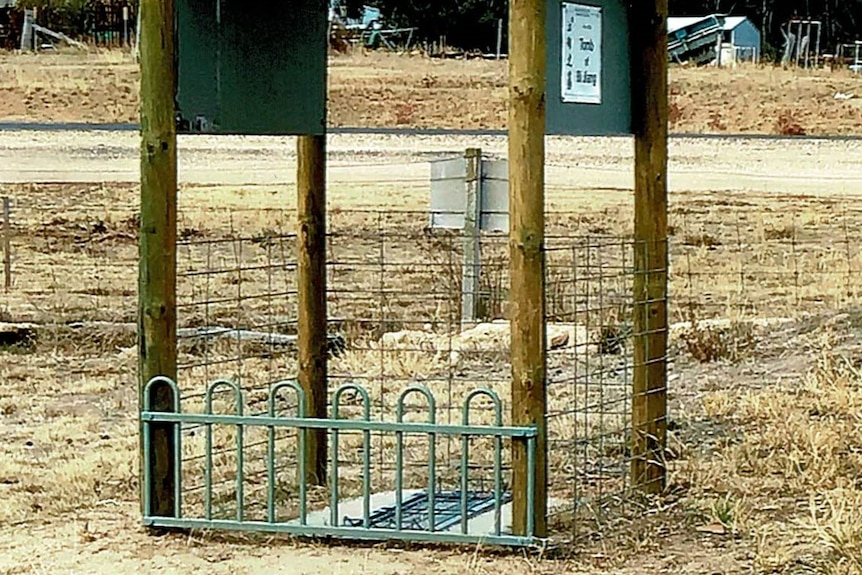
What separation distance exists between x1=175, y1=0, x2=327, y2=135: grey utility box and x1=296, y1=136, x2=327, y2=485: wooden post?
160 millimetres

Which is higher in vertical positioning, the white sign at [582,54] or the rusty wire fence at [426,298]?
the white sign at [582,54]

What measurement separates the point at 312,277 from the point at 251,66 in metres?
1.02

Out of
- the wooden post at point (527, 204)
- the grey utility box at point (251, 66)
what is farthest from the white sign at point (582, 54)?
the grey utility box at point (251, 66)

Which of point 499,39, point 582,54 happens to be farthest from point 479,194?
point 499,39

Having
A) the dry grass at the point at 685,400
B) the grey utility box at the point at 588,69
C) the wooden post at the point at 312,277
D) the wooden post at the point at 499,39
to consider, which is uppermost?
the wooden post at the point at 499,39

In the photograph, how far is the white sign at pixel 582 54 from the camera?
675cm

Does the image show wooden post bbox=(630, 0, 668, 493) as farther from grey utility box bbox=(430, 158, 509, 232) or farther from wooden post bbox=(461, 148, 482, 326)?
grey utility box bbox=(430, 158, 509, 232)

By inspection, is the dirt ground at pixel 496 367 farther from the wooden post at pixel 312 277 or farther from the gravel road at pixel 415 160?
the wooden post at pixel 312 277

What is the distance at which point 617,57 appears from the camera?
718cm

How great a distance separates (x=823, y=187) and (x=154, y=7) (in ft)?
64.0

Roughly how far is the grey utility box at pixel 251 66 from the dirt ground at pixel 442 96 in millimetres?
29141

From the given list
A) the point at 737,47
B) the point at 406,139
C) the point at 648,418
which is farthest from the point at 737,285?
the point at 737,47

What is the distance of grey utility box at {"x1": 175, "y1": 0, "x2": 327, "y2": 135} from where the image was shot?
265 inches

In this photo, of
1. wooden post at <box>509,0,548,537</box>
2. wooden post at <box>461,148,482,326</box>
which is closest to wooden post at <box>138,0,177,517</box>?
wooden post at <box>509,0,548,537</box>
